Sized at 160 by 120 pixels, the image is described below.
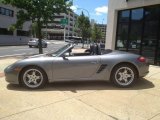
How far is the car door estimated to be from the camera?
6129 mm

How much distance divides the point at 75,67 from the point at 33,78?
1.14 meters

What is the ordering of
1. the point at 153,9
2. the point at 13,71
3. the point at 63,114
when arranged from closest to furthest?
1. the point at 63,114
2. the point at 13,71
3. the point at 153,9

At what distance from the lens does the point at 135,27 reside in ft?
40.1

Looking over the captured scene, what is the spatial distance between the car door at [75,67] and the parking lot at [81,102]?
1.11 feet

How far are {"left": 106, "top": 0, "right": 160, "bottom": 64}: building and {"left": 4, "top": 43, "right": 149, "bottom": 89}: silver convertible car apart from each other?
520 centimetres

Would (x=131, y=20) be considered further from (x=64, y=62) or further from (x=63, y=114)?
(x=63, y=114)

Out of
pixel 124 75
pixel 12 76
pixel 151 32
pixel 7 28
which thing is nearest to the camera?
pixel 12 76

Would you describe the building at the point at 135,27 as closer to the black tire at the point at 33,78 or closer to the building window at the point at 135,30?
the building window at the point at 135,30

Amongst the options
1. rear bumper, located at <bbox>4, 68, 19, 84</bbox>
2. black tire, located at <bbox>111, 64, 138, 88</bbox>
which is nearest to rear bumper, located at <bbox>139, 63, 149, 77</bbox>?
black tire, located at <bbox>111, 64, 138, 88</bbox>

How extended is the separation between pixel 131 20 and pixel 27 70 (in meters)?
7.96

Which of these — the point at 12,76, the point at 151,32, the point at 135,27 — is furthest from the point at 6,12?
the point at 12,76

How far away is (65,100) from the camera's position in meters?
5.21

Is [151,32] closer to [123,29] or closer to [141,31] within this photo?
[141,31]

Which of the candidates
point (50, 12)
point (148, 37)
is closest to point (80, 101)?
point (148, 37)
